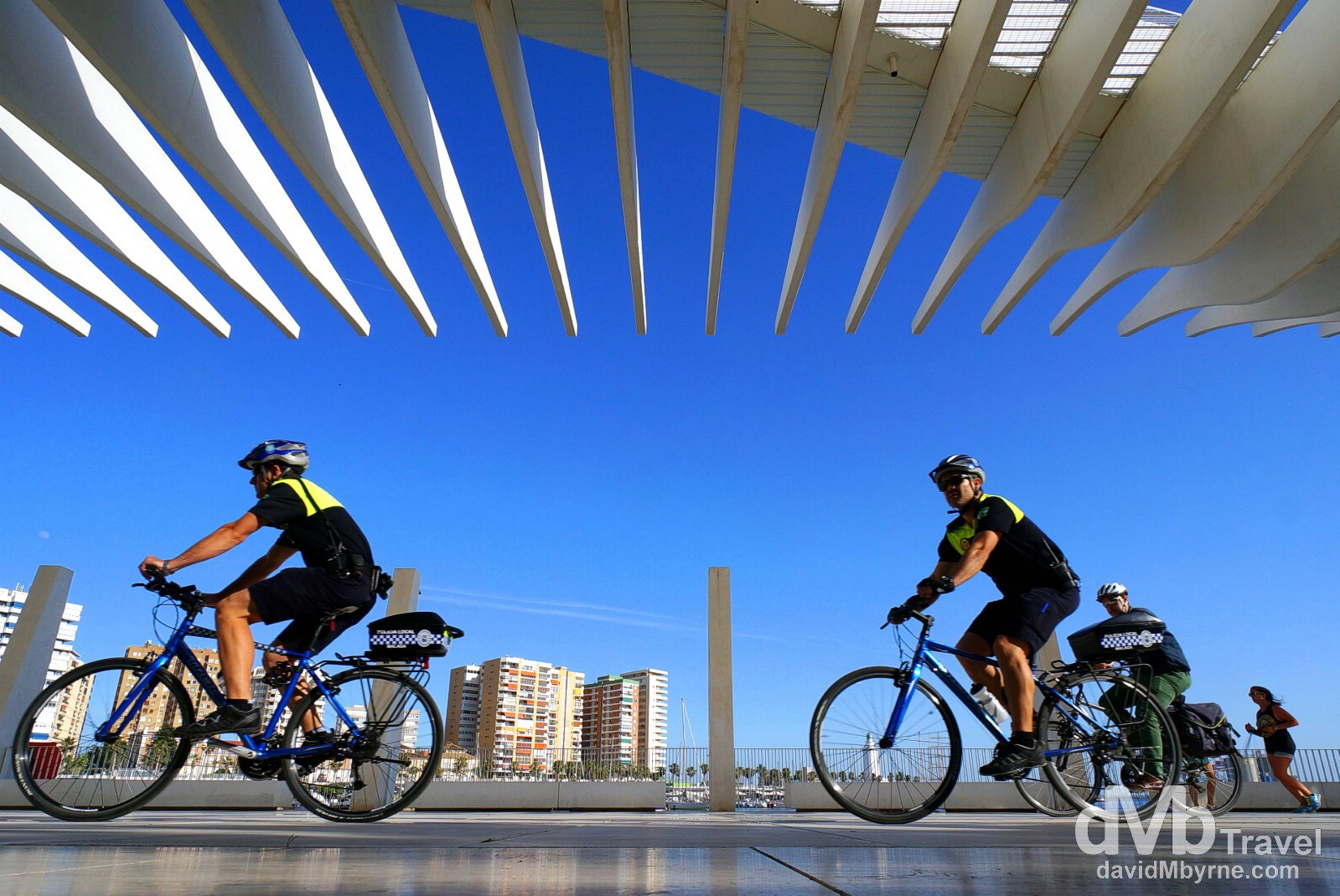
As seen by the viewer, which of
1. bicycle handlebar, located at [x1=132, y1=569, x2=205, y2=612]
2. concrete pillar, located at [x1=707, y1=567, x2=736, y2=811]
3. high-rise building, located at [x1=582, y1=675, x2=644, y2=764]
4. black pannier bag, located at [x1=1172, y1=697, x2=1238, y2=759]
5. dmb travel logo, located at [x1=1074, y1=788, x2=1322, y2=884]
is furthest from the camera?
high-rise building, located at [x1=582, y1=675, x2=644, y2=764]

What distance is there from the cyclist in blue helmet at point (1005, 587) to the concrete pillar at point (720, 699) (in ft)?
26.9

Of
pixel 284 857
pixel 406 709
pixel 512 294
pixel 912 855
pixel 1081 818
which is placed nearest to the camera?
pixel 284 857

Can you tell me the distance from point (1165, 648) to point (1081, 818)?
293 centimetres

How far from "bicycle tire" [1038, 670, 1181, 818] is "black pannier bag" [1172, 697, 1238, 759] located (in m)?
1.71

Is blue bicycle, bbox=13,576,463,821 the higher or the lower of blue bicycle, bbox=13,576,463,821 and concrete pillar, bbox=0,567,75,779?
the lower

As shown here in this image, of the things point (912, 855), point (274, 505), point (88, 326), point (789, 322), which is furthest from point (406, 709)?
point (88, 326)

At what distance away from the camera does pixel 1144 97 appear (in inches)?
265

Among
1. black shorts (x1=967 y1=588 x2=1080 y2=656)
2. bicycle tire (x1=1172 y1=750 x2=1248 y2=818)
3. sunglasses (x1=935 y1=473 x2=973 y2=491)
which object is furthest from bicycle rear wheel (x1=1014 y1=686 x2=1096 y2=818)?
bicycle tire (x1=1172 y1=750 x2=1248 y2=818)

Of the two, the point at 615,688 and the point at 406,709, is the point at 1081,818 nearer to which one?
the point at 406,709

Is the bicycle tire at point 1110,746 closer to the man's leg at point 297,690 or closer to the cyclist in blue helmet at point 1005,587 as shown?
the cyclist in blue helmet at point 1005,587

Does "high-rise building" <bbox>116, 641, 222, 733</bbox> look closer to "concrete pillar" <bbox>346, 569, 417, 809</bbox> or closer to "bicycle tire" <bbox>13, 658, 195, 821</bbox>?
"bicycle tire" <bbox>13, 658, 195, 821</bbox>

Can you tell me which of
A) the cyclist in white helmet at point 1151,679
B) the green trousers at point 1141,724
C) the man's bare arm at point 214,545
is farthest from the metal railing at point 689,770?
the man's bare arm at point 214,545

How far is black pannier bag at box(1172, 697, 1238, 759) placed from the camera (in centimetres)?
562

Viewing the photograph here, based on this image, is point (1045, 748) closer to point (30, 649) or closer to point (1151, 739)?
point (1151, 739)
